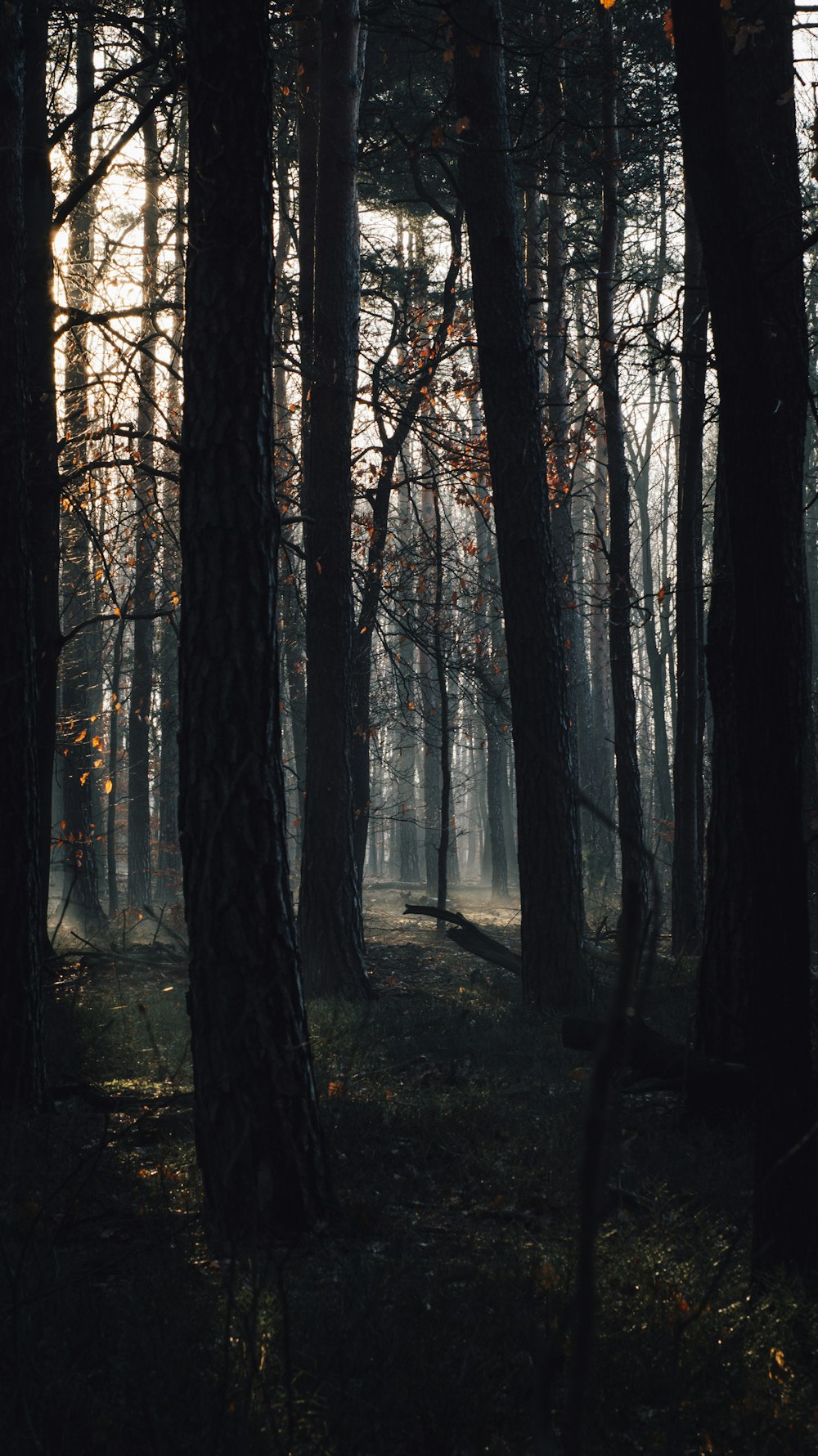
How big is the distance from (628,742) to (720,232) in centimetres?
1040

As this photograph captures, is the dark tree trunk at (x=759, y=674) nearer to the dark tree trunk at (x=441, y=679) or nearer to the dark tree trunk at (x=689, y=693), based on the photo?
the dark tree trunk at (x=689, y=693)

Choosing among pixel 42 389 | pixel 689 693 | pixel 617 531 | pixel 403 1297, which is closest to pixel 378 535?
pixel 617 531

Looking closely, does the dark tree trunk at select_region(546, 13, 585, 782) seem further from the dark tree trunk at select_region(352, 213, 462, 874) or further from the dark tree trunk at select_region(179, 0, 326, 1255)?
the dark tree trunk at select_region(179, 0, 326, 1255)

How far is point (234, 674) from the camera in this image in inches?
183

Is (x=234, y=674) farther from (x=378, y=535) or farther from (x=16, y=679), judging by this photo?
(x=378, y=535)

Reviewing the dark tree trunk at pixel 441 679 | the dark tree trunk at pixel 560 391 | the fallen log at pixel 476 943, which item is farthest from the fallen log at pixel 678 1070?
the dark tree trunk at pixel 560 391

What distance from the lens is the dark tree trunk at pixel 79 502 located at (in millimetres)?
8984

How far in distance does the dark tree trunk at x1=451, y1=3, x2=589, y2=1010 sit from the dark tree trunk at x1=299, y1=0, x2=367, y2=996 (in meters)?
1.86

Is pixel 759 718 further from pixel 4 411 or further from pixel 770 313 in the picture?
pixel 4 411

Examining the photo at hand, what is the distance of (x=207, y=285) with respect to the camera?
470 cm

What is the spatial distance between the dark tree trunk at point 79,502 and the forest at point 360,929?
176mm

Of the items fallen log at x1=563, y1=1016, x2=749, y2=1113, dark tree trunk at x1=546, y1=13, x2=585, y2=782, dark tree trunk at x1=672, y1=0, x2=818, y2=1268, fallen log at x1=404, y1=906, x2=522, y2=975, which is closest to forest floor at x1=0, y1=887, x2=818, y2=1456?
fallen log at x1=563, y1=1016, x2=749, y2=1113

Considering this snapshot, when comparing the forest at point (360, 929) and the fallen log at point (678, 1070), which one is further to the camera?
the fallen log at point (678, 1070)

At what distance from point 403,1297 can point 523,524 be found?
7104mm
